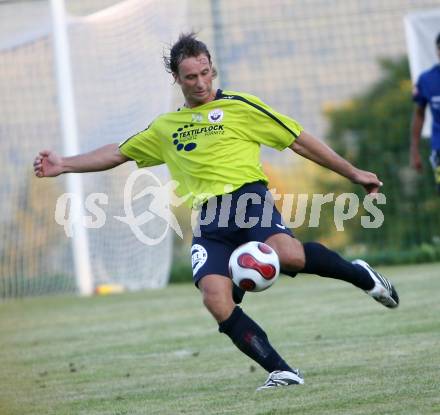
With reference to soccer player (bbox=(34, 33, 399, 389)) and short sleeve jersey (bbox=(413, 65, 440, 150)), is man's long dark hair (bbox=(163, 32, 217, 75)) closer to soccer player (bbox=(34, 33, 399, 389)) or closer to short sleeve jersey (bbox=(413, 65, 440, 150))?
soccer player (bbox=(34, 33, 399, 389))

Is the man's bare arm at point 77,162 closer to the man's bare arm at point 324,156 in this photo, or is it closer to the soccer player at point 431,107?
the man's bare arm at point 324,156

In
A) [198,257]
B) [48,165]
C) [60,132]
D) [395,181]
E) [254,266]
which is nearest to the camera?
[254,266]

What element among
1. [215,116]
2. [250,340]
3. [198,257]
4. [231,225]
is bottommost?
[250,340]

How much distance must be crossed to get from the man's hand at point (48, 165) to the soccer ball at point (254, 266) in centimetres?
119

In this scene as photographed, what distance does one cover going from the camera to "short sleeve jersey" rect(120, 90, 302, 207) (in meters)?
5.62

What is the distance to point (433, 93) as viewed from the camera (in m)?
10.2

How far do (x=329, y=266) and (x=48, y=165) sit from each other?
1.58 metres

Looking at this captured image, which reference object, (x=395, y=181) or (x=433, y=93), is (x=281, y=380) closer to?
(x=433, y=93)

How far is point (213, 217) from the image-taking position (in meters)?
5.56

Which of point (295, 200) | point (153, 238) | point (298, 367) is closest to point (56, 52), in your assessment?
point (153, 238)

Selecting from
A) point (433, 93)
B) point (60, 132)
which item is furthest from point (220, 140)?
point (60, 132)

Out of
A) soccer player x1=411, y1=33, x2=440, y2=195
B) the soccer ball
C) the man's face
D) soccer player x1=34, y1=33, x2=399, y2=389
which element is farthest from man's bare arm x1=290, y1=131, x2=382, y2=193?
soccer player x1=411, y1=33, x2=440, y2=195

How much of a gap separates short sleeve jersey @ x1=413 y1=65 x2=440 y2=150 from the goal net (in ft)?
14.4

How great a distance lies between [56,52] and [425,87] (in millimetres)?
5722
